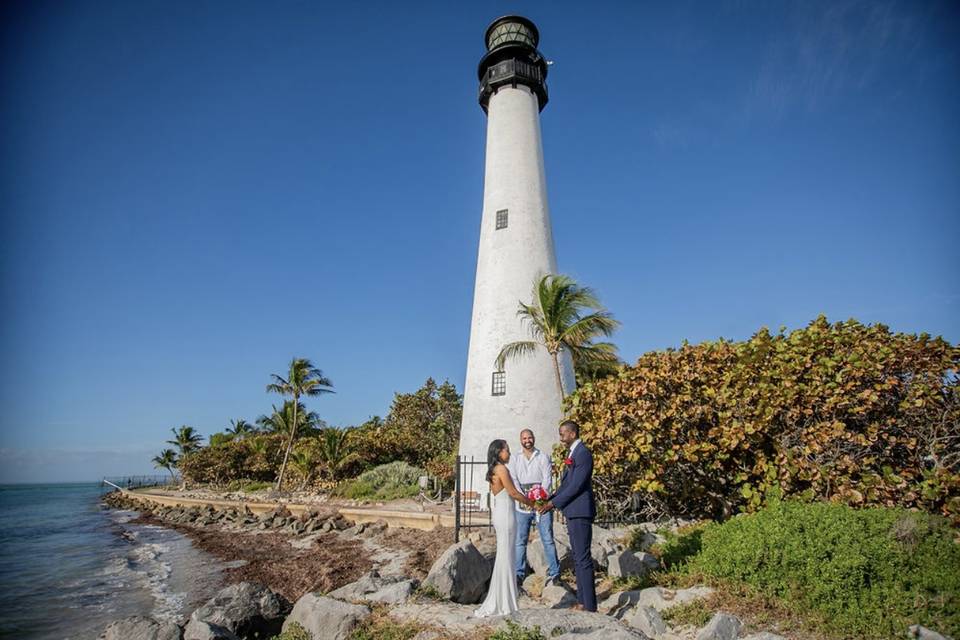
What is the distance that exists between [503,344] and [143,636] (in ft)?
35.6

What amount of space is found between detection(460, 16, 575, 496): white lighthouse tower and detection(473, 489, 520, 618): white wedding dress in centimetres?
772

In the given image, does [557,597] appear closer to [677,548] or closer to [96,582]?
[677,548]

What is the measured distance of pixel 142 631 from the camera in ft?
22.7

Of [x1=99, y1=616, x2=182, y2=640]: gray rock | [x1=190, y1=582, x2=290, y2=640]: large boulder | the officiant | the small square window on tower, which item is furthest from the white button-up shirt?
the small square window on tower

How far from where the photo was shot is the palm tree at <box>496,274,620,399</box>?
14.5m

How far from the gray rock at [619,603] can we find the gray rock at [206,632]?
5161mm

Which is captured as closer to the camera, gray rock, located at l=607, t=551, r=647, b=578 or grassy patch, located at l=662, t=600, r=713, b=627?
grassy patch, located at l=662, t=600, r=713, b=627

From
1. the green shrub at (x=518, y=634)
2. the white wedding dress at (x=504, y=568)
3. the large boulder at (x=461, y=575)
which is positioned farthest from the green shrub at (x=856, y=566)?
the large boulder at (x=461, y=575)

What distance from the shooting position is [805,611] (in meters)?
5.28

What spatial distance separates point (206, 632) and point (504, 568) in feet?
14.4

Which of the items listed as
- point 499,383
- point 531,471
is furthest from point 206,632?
point 499,383

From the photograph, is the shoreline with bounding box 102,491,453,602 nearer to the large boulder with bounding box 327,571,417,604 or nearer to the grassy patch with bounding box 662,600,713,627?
the large boulder with bounding box 327,571,417,604

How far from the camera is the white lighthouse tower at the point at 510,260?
14883mm

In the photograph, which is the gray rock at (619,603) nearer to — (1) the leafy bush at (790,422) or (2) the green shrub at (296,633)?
(1) the leafy bush at (790,422)
